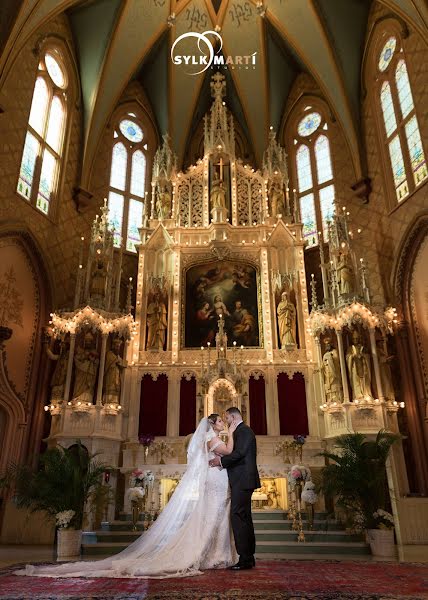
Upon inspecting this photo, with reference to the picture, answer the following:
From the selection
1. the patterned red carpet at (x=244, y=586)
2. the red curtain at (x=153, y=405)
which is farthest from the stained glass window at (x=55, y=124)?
the patterned red carpet at (x=244, y=586)

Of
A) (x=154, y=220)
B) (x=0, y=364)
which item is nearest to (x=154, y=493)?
(x=0, y=364)

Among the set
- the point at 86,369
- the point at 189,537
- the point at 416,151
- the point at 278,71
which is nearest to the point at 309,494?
the point at 189,537

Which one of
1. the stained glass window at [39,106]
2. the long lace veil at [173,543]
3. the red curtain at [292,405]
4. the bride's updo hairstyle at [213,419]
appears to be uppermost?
the stained glass window at [39,106]

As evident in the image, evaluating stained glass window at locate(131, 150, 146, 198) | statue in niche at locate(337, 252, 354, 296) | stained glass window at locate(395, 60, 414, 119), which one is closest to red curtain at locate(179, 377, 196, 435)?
statue in niche at locate(337, 252, 354, 296)

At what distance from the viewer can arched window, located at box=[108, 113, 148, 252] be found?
2012 cm

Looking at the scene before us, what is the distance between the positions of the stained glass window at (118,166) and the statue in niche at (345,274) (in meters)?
9.73

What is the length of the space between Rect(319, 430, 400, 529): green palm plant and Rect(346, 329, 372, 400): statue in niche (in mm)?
3867

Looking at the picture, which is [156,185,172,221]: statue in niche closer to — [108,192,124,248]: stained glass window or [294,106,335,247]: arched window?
[108,192,124,248]: stained glass window

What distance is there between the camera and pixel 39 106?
693 inches

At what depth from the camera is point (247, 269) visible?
59.3 feet

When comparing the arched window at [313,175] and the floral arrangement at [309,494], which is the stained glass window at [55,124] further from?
the floral arrangement at [309,494]

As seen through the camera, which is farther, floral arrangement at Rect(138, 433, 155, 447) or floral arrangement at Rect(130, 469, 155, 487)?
floral arrangement at Rect(138, 433, 155, 447)

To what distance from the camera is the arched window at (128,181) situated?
20.1 m

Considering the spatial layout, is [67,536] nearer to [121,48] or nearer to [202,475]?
[202,475]
